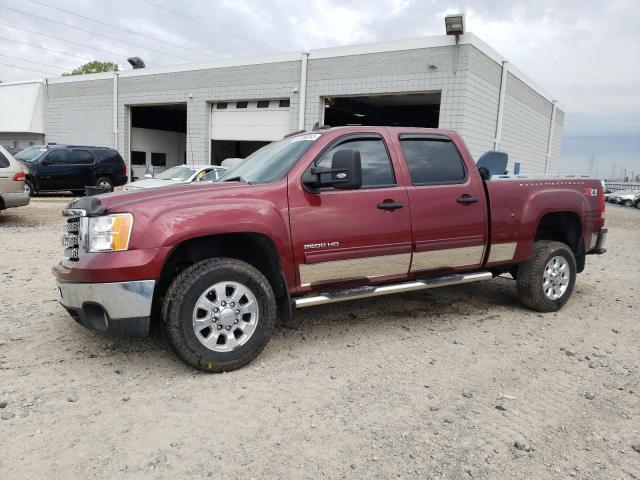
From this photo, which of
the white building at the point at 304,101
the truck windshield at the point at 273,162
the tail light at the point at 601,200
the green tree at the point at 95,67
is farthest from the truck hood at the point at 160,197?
the green tree at the point at 95,67

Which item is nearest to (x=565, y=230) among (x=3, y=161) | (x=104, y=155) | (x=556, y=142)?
(x=3, y=161)

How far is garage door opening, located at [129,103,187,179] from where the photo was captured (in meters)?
27.6

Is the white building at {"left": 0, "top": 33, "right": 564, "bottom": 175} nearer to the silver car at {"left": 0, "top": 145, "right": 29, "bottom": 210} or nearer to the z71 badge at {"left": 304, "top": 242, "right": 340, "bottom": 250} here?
the silver car at {"left": 0, "top": 145, "right": 29, "bottom": 210}

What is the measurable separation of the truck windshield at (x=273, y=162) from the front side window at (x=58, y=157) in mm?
13966

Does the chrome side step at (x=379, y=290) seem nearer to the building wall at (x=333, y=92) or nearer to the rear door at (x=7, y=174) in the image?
the rear door at (x=7, y=174)

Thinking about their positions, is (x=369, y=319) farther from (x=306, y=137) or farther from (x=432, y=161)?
(x=306, y=137)

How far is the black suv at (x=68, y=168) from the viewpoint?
16.1 meters

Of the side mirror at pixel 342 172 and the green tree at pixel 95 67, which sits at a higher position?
the green tree at pixel 95 67

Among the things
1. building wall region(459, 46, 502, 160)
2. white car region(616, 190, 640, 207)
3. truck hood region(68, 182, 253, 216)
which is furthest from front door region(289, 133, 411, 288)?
white car region(616, 190, 640, 207)

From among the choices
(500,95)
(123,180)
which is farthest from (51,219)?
(500,95)

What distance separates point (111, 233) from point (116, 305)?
19.3 inches

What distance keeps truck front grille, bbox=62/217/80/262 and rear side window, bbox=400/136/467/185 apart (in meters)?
2.79

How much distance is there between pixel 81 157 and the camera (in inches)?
673

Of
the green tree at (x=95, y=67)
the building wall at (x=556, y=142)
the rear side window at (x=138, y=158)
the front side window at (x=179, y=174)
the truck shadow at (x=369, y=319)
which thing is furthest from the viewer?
the green tree at (x=95, y=67)
